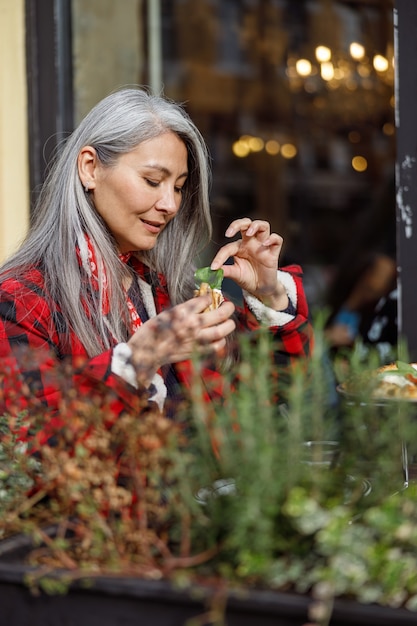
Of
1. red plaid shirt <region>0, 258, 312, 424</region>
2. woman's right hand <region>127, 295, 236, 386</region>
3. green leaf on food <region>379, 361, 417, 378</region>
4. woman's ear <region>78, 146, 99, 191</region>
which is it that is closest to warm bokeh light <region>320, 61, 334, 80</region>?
red plaid shirt <region>0, 258, 312, 424</region>

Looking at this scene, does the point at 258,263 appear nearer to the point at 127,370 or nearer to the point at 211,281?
the point at 211,281

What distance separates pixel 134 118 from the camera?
191 cm

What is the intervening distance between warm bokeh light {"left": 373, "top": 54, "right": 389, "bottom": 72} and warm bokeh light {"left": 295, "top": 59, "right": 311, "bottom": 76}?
97 centimetres

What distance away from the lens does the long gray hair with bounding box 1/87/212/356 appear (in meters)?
1.84

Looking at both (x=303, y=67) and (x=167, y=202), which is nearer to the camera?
(x=167, y=202)

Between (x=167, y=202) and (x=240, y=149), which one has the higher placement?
(x=167, y=202)

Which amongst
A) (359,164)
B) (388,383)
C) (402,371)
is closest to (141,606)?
(388,383)

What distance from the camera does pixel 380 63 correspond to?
22.9 ft

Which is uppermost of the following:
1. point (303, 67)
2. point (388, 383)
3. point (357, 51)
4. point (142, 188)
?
point (142, 188)

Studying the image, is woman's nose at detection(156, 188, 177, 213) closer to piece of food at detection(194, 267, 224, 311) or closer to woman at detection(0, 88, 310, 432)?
woman at detection(0, 88, 310, 432)

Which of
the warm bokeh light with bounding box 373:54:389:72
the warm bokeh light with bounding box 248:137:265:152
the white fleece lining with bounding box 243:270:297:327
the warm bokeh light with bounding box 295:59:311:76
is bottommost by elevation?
the warm bokeh light with bounding box 248:137:265:152

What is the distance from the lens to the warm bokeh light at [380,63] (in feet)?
22.7

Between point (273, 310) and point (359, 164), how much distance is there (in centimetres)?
790

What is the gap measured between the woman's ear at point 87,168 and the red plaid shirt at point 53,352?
209mm
